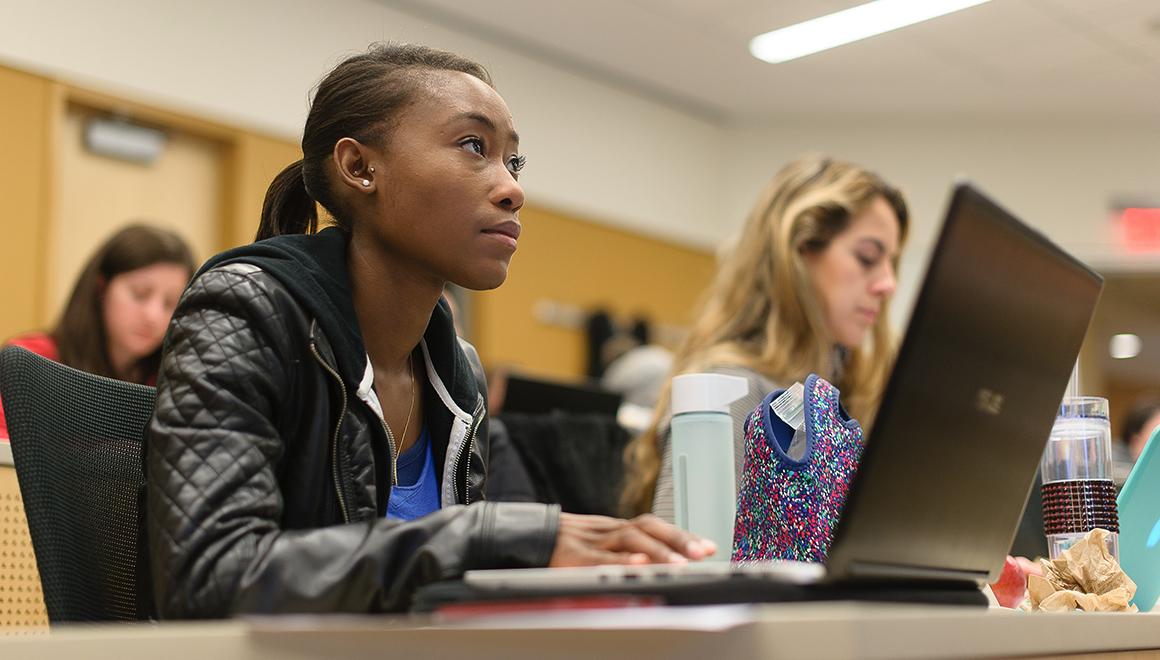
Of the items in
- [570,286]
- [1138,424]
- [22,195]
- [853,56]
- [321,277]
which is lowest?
[1138,424]

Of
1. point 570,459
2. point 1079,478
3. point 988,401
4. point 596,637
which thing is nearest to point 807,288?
point 570,459

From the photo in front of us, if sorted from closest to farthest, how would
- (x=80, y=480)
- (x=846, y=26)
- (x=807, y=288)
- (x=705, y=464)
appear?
(x=705, y=464) < (x=80, y=480) < (x=807, y=288) < (x=846, y=26)

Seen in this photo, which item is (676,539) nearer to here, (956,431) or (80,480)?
(956,431)

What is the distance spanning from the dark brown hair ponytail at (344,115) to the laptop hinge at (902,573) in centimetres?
74

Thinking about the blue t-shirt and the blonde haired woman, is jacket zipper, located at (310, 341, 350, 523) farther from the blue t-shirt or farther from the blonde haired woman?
the blonde haired woman

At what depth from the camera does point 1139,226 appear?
6145mm

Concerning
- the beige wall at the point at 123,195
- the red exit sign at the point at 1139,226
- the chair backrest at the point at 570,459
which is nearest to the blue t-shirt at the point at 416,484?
the chair backrest at the point at 570,459

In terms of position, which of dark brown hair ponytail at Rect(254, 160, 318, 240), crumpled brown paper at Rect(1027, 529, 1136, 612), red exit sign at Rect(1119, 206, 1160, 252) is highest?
red exit sign at Rect(1119, 206, 1160, 252)

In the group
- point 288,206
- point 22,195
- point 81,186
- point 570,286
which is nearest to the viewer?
point 288,206

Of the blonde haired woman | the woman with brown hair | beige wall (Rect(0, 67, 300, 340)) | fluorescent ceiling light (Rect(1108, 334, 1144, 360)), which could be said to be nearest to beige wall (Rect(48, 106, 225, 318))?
beige wall (Rect(0, 67, 300, 340))

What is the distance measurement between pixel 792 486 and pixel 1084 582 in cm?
31

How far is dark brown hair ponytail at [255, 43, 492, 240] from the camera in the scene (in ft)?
4.31

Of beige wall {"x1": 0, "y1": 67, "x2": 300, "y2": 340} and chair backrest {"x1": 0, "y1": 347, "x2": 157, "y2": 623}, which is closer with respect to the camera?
chair backrest {"x1": 0, "y1": 347, "x2": 157, "y2": 623}

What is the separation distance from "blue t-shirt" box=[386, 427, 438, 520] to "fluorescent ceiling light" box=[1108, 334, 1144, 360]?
287 inches
